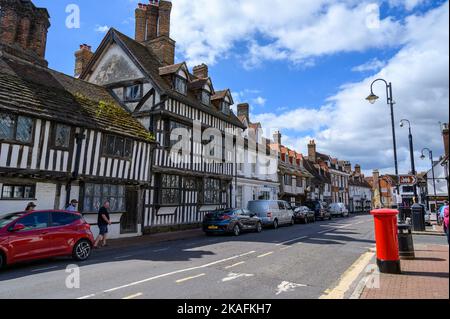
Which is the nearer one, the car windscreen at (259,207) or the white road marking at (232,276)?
the white road marking at (232,276)

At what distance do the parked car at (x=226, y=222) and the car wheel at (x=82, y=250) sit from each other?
720 centimetres

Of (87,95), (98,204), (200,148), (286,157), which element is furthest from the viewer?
(286,157)

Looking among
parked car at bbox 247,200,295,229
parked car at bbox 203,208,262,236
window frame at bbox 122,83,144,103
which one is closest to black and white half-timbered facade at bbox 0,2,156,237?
window frame at bbox 122,83,144,103

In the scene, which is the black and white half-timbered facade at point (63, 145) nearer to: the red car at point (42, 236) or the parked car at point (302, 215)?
the red car at point (42, 236)

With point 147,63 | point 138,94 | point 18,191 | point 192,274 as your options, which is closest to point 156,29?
point 147,63

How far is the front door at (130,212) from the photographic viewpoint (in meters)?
16.2

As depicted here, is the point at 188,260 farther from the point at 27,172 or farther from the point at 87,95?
the point at 87,95

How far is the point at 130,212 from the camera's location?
1666 centimetres

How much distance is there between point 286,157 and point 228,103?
17.7 metres

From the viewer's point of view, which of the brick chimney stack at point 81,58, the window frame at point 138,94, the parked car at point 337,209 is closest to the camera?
the window frame at point 138,94

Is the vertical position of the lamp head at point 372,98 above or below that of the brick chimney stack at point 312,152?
below

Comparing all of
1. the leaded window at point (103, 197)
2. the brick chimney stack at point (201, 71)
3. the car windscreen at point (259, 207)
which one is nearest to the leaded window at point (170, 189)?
the leaded window at point (103, 197)
